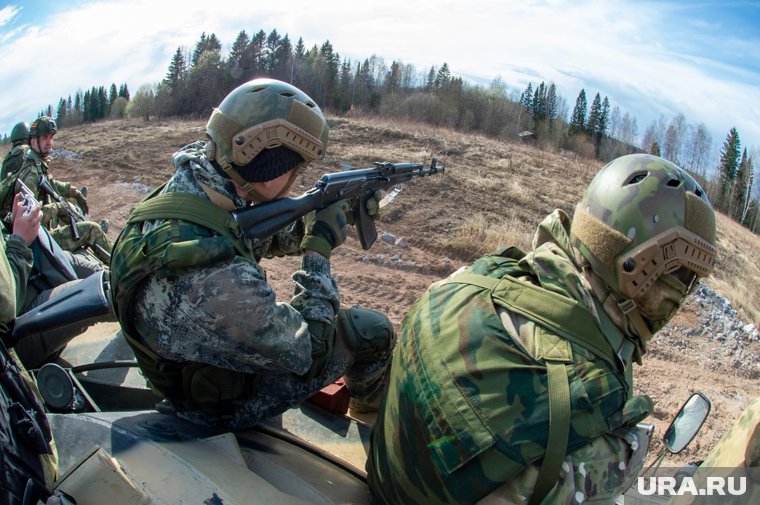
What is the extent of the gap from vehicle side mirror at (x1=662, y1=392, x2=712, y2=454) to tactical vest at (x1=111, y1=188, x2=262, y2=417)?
1701 millimetres

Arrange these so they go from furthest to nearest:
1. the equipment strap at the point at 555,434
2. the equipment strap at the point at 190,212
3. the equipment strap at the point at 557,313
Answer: the equipment strap at the point at 190,212 < the equipment strap at the point at 557,313 < the equipment strap at the point at 555,434

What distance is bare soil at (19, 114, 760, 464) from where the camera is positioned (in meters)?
8.21

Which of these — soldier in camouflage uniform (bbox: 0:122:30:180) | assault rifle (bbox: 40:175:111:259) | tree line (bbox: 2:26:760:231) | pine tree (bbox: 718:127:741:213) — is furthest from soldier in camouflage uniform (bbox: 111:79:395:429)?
pine tree (bbox: 718:127:741:213)

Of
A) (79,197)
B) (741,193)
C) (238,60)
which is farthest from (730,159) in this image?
(79,197)

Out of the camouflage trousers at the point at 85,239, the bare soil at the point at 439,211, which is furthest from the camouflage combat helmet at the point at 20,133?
the bare soil at the point at 439,211

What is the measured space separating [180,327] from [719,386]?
306 inches

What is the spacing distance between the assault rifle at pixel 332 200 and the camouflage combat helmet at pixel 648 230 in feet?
4.99

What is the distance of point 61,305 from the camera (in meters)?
3.34

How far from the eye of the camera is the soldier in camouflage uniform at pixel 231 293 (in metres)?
2.41

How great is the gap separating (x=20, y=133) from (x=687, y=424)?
30.6ft

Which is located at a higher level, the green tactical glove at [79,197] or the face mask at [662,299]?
the face mask at [662,299]

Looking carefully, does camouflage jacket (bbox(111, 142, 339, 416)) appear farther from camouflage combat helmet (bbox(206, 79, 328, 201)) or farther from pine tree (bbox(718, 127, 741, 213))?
pine tree (bbox(718, 127, 741, 213))

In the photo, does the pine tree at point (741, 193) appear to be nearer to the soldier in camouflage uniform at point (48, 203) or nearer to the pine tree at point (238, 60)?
the pine tree at point (238, 60)

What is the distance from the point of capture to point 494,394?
1.93 metres
